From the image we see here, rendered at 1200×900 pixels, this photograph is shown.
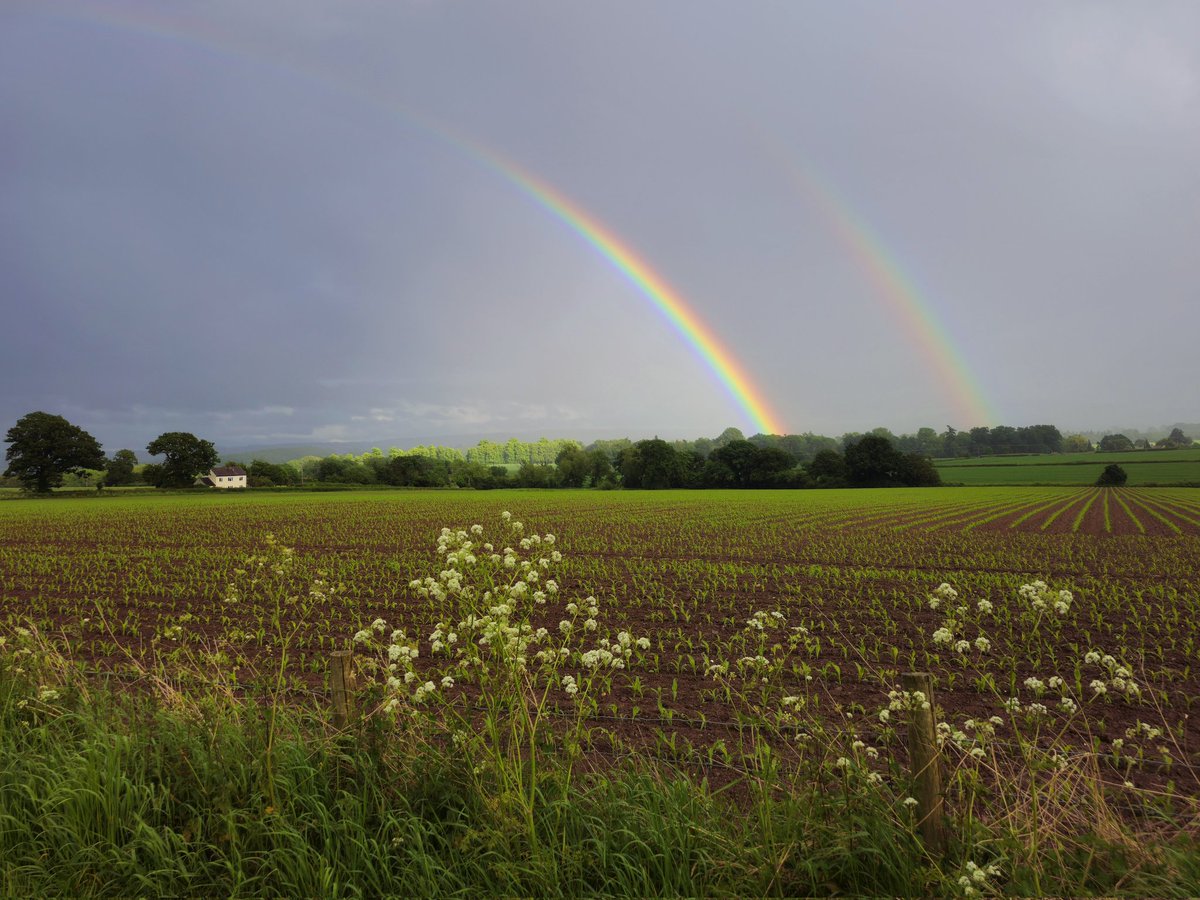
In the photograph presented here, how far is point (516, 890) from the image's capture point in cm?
325

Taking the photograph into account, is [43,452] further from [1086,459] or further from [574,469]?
[1086,459]

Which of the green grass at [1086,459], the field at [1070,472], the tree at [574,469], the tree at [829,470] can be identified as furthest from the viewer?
the tree at [574,469]

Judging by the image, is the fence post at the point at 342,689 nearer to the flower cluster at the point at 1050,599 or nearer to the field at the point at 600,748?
the field at the point at 600,748

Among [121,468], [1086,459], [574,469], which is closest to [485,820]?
[574,469]

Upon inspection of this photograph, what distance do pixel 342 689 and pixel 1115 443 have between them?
225m

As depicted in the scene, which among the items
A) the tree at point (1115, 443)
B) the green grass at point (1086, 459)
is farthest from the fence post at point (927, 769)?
the tree at point (1115, 443)

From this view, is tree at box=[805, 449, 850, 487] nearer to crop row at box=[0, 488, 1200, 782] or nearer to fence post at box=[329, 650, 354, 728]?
crop row at box=[0, 488, 1200, 782]

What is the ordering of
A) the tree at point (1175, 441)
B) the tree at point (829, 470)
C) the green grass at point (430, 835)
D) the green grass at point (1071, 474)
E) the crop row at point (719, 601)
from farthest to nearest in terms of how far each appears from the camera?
the tree at point (1175, 441), the tree at point (829, 470), the green grass at point (1071, 474), the crop row at point (719, 601), the green grass at point (430, 835)

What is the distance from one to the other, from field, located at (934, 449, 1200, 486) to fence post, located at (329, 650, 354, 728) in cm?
11188

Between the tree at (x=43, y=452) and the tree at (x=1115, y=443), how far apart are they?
237m

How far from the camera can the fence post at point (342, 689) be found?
436 cm

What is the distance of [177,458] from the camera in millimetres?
104562

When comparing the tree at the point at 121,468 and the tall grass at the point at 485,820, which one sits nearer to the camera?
the tall grass at the point at 485,820

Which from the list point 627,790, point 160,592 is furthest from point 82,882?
point 160,592
